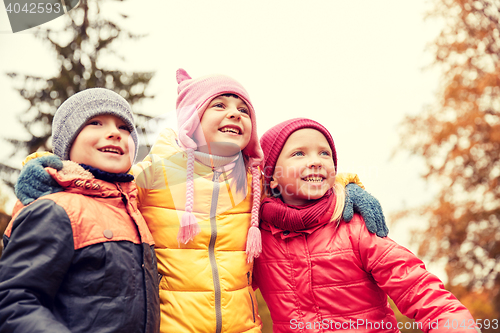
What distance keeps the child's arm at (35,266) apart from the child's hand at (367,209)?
163 centimetres

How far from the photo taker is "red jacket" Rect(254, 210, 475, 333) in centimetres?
213

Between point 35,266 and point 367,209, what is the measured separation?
1.82 meters

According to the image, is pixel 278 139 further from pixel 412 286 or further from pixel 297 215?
pixel 412 286

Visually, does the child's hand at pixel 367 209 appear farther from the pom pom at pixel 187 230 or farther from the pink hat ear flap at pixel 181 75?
the pink hat ear flap at pixel 181 75

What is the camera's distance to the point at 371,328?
2213mm

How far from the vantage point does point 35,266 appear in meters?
1.48

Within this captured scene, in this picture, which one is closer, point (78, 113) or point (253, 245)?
point (78, 113)

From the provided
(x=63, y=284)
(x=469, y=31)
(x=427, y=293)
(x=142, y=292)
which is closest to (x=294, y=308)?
(x=427, y=293)

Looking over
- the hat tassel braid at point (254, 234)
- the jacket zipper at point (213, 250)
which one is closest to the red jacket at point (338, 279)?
the hat tassel braid at point (254, 234)

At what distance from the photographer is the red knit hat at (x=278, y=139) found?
8.43ft

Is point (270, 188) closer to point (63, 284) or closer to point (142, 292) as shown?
point (142, 292)

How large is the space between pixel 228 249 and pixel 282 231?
1.31 feet

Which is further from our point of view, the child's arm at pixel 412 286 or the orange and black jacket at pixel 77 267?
the child's arm at pixel 412 286

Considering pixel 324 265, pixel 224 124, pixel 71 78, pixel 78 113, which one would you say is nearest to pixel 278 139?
pixel 224 124
